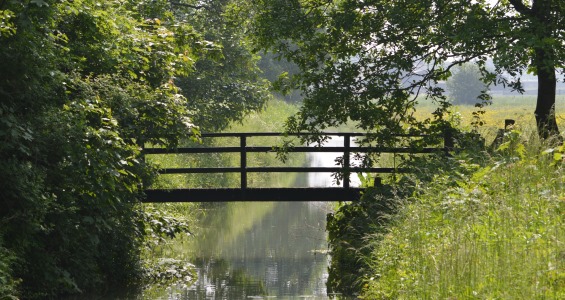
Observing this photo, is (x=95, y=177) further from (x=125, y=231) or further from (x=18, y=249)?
(x=125, y=231)

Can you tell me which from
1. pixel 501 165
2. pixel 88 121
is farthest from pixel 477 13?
pixel 88 121

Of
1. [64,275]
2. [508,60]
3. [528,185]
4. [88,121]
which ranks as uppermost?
[508,60]

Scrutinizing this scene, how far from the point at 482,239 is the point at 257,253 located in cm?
1021

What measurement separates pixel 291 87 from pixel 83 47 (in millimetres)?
4557

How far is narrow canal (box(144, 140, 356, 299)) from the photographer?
14141mm

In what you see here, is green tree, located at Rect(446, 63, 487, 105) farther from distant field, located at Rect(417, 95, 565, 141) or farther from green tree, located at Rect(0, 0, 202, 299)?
green tree, located at Rect(0, 0, 202, 299)

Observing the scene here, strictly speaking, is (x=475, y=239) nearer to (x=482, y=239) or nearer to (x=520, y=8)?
(x=482, y=239)

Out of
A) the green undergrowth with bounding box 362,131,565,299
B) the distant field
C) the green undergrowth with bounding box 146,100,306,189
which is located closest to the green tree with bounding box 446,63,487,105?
the distant field

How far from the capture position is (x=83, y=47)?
12.6 metres

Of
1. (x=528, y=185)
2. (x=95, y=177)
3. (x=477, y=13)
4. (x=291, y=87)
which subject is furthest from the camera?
(x=291, y=87)

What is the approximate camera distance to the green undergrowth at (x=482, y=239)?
7035 mm

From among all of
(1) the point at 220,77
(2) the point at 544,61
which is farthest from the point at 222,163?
(2) the point at 544,61

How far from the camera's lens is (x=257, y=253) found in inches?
712

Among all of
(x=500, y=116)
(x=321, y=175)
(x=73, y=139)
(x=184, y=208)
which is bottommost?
(x=184, y=208)
